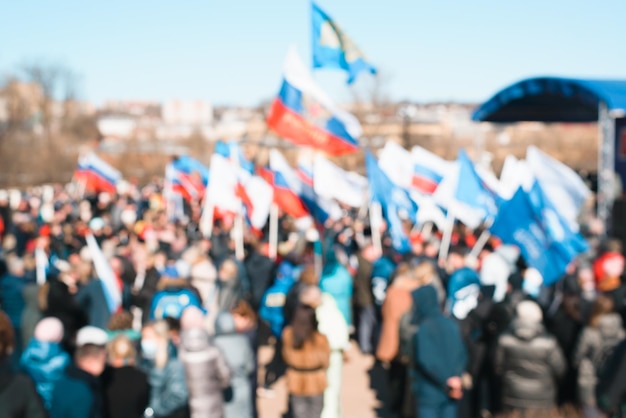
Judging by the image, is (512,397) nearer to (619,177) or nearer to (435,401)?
(435,401)

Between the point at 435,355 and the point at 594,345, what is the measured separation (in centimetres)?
125

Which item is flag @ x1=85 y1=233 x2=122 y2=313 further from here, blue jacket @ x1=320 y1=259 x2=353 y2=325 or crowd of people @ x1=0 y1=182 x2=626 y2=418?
blue jacket @ x1=320 y1=259 x2=353 y2=325

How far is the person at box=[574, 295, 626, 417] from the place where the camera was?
6.29 metres

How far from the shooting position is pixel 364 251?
35.5 ft

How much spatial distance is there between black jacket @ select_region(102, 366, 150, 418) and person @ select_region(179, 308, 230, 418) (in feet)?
1.16

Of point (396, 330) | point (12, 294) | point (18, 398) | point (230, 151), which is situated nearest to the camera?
point (18, 398)

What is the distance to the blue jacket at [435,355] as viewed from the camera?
6262 millimetres

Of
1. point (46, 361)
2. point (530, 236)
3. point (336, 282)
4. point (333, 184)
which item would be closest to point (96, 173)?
Result: point (333, 184)

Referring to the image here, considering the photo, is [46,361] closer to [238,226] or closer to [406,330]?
[406,330]

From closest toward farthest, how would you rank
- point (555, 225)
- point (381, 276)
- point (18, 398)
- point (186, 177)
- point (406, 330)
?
point (18, 398) < point (406, 330) < point (555, 225) < point (381, 276) < point (186, 177)

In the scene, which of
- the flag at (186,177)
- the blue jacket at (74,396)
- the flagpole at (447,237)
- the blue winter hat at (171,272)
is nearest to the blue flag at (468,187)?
the flagpole at (447,237)

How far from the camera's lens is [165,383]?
232 inches

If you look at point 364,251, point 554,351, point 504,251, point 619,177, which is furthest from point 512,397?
point 619,177

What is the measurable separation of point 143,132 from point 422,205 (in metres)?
74.6
